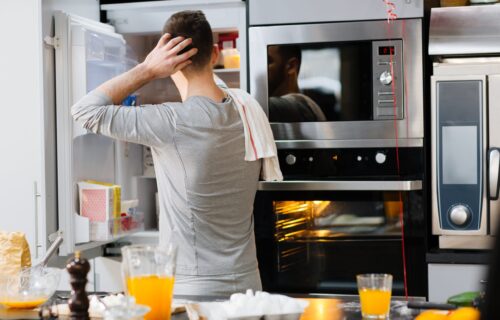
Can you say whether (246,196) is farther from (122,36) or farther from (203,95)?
(122,36)

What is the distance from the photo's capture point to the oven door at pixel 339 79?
3.09m

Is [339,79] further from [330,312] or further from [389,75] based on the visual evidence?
[330,312]

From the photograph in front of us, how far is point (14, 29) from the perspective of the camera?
2867 millimetres

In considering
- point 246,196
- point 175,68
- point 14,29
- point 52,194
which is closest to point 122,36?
point 14,29

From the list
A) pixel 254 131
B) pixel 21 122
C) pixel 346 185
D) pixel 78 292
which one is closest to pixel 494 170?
pixel 346 185

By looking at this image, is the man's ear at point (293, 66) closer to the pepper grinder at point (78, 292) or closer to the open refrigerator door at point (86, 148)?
the open refrigerator door at point (86, 148)

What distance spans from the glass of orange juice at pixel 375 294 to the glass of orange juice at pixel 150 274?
1.28ft

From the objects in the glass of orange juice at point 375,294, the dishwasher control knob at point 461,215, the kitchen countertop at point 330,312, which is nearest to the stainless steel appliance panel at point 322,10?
the dishwasher control knob at point 461,215

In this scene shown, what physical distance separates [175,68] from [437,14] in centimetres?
120

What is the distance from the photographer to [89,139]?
10.5 feet

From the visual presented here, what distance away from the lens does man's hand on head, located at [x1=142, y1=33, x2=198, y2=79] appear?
7.57 feet

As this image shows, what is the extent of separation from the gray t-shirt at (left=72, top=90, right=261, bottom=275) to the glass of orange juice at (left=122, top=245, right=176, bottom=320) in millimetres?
673

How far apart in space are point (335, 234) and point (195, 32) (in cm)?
114

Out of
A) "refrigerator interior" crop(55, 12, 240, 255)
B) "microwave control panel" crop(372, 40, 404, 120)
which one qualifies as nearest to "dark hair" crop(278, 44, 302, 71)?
"microwave control panel" crop(372, 40, 404, 120)
